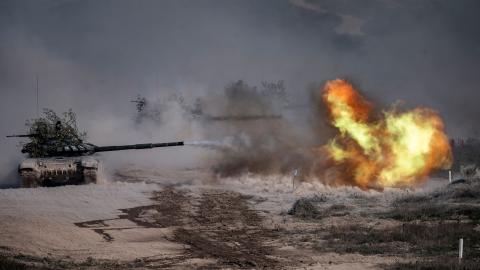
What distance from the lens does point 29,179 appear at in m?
27.0

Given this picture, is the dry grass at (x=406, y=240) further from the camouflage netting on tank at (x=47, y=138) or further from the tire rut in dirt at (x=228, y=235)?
the camouflage netting on tank at (x=47, y=138)

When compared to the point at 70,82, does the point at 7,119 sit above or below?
Answer: below

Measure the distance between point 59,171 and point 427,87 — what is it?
6987 cm

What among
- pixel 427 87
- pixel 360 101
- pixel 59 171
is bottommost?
pixel 59 171

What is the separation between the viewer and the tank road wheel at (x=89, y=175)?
27.6 meters

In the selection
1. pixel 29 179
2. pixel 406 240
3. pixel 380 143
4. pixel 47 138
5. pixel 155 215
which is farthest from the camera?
pixel 47 138

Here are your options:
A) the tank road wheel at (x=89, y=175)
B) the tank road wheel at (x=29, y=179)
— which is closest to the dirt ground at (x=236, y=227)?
the tank road wheel at (x=89, y=175)

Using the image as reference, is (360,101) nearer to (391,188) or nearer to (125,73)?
(391,188)

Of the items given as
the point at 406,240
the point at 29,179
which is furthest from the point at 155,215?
the point at 406,240

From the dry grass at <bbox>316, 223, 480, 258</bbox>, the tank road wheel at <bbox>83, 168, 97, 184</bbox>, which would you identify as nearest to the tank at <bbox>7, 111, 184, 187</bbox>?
the tank road wheel at <bbox>83, 168, 97, 184</bbox>

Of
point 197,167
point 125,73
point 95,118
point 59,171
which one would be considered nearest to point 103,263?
point 59,171

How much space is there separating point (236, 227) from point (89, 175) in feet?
31.8

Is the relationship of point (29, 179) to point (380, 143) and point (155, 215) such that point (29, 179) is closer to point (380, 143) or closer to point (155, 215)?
point (155, 215)

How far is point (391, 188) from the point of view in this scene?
94.8 feet
